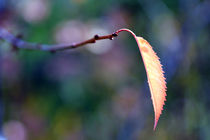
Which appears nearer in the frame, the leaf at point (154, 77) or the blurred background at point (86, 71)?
the leaf at point (154, 77)

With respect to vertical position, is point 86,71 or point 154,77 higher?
point 86,71

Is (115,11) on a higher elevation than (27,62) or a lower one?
higher

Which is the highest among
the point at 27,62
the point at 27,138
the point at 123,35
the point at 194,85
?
the point at 123,35

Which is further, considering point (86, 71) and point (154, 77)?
point (86, 71)

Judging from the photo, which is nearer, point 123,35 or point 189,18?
point 189,18

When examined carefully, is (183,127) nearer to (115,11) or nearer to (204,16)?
(204,16)

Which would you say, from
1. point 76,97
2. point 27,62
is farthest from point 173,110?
point 27,62

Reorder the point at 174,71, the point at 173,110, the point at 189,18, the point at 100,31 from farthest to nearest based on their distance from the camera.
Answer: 1. the point at 100,31
2. the point at 173,110
3. the point at 189,18
4. the point at 174,71

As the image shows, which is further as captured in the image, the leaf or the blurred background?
the blurred background
